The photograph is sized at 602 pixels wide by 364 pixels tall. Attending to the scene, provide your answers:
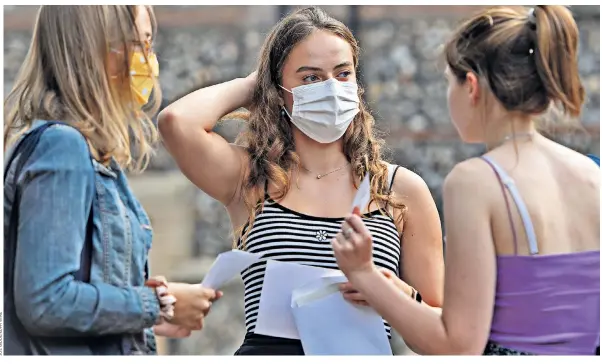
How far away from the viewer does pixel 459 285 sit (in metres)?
2.47

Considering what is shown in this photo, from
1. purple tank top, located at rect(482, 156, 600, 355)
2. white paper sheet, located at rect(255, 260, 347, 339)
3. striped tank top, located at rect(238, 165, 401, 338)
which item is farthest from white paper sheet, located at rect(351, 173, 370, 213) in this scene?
purple tank top, located at rect(482, 156, 600, 355)

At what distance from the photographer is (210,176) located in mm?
3057

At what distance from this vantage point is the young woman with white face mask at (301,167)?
296 centimetres

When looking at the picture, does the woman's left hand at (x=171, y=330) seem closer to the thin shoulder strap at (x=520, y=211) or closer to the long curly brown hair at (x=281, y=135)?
the long curly brown hair at (x=281, y=135)

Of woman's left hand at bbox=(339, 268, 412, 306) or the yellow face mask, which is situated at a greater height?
the yellow face mask

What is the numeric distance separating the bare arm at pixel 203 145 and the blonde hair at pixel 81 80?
413 mm

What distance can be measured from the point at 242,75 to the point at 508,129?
499cm

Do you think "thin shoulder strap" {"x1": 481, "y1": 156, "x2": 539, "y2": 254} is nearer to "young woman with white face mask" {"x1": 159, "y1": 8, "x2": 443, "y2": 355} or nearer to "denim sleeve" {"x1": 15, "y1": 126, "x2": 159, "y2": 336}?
"young woman with white face mask" {"x1": 159, "y1": 8, "x2": 443, "y2": 355}

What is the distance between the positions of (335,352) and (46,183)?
913 mm

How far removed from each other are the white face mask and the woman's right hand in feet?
2.11

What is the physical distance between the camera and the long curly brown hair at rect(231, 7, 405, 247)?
304 centimetres

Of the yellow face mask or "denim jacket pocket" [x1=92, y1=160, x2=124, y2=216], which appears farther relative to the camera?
the yellow face mask

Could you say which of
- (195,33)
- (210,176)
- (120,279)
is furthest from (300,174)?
(195,33)

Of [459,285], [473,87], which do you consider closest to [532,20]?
[473,87]
